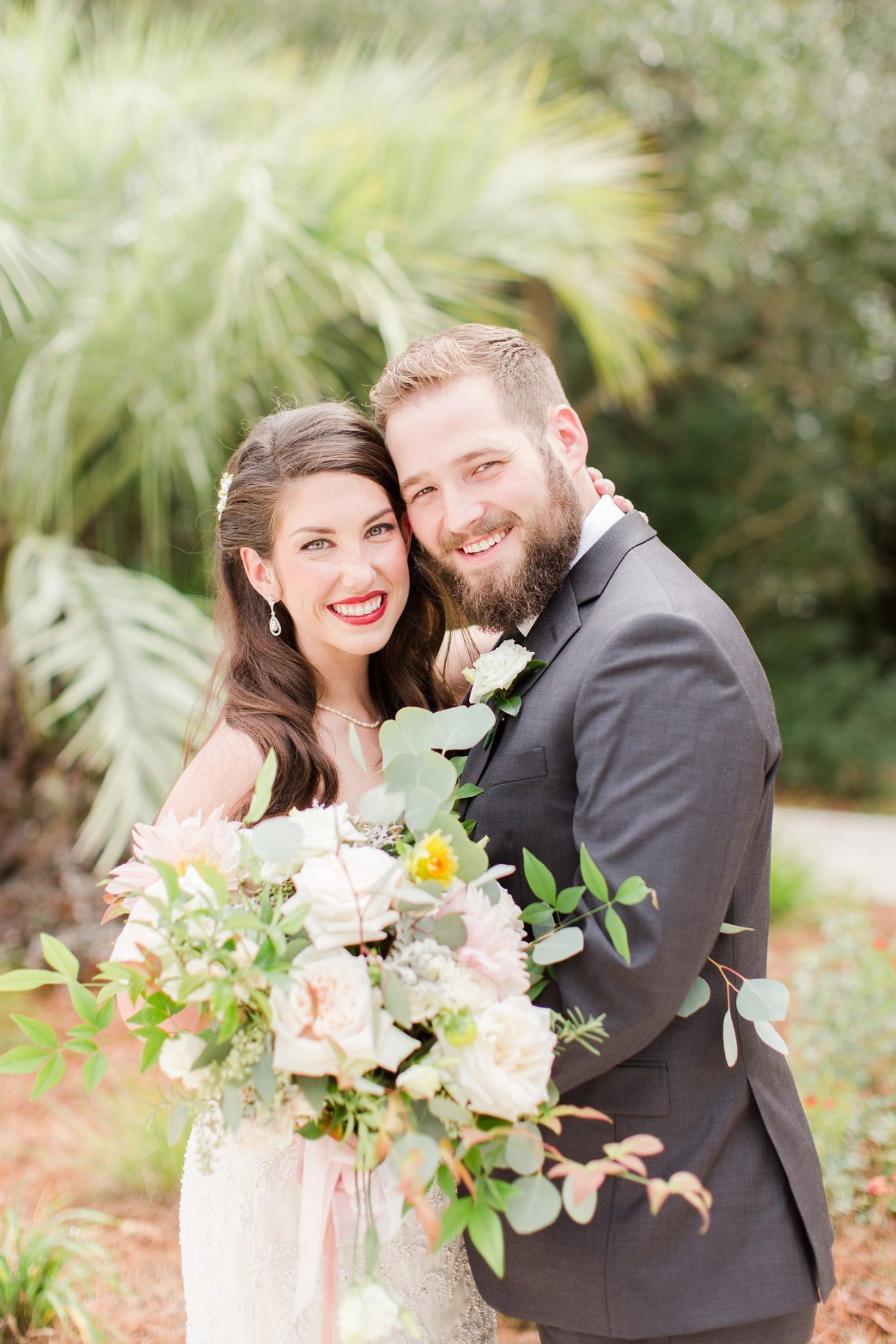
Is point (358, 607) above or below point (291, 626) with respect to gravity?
above

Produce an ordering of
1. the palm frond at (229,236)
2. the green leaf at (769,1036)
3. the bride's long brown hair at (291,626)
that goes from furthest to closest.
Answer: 1. the palm frond at (229,236)
2. the bride's long brown hair at (291,626)
3. the green leaf at (769,1036)

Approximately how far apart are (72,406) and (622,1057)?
15.0 feet

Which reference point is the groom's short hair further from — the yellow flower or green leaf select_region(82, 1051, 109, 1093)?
green leaf select_region(82, 1051, 109, 1093)

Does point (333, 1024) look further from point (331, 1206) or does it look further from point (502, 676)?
point (502, 676)

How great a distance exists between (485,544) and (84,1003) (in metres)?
1.06

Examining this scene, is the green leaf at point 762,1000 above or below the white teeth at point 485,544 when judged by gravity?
below

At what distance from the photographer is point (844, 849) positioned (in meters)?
9.17

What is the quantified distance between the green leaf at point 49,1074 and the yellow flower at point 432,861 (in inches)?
22.8

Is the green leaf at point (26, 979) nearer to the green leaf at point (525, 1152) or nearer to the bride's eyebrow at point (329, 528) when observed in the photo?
the green leaf at point (525, 1152)

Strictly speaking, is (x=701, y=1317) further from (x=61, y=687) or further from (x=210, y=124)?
(x=210, y=124)

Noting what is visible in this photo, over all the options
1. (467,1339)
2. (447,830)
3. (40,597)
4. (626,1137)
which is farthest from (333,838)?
(40,597)

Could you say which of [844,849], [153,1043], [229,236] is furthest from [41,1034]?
[844,849]

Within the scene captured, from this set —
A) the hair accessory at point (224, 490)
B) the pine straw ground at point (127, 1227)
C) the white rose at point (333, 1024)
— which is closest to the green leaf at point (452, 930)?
the white rose at point (333, 1024)

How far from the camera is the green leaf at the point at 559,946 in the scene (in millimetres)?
1524
